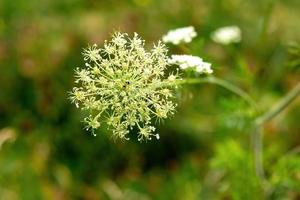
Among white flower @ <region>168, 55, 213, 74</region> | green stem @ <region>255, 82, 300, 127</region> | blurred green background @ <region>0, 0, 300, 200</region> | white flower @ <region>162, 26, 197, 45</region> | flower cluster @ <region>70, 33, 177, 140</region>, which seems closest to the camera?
flower cluster @ <region>70, 33, 177, 140</region>

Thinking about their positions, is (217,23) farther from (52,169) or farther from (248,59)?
(52,169)

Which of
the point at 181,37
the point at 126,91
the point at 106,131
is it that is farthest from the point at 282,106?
the point at 106,131

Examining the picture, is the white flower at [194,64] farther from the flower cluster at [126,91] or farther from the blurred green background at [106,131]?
the blurred green background at [106,131]

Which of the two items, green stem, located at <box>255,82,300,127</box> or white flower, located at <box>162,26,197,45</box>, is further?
green stem, located at <box>255,82,300,127</box>

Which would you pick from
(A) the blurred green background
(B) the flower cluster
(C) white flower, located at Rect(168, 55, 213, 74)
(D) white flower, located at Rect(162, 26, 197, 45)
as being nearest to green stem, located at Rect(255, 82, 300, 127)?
(A) the blurred green background

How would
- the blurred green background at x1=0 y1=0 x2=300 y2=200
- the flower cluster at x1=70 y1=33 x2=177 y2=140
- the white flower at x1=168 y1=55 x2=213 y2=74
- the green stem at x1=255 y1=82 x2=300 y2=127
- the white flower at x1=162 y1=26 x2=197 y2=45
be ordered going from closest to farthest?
the flower cluster at x1=70 y1=33 x2=177 y2=140, the white flower at x1=168 y1=55 x2=213 y2=74, the white flower at x1=162 y1=26 x2=197 y2=45, the green stem at x1=255 y1=82 x2=300 y2=127, the blurred green background at x1=0 y1=0 x2=300 y2=200

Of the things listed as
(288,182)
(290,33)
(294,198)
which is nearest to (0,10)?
(290,33)

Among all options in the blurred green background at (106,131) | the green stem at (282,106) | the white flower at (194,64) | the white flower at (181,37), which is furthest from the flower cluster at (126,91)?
the blurred green background at (106,131)

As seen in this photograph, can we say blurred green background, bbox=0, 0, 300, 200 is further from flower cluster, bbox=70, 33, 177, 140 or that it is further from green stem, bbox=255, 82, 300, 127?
flower cluster, bbox=70, 33, 177, 140
